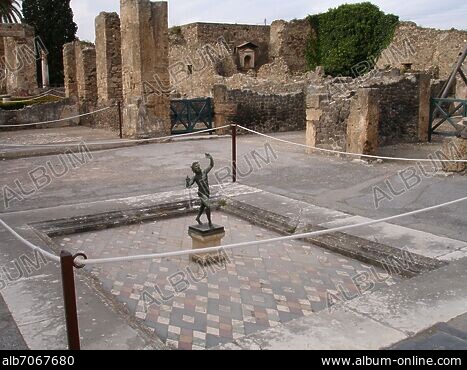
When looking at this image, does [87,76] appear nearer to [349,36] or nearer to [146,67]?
[146,67]

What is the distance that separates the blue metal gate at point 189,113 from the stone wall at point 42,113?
6669 millimetres

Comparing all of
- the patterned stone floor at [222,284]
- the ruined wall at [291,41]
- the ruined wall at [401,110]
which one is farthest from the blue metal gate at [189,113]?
the ruined wall at [291,41]

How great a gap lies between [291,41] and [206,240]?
28053 mm

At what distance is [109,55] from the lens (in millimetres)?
19531

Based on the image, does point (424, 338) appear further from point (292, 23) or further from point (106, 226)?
point (292, 23)

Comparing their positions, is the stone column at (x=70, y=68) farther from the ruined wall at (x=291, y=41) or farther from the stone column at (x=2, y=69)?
the ruined wall at (x=291, y=41)

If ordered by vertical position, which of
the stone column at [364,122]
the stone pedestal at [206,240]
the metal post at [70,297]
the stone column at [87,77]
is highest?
the stone column at [87,77]

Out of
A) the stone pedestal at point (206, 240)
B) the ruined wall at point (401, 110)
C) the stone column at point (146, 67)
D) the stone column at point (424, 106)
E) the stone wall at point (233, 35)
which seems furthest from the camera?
the stone wall at point (233, 35)

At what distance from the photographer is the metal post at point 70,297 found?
3.04m

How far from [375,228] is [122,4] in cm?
1182
